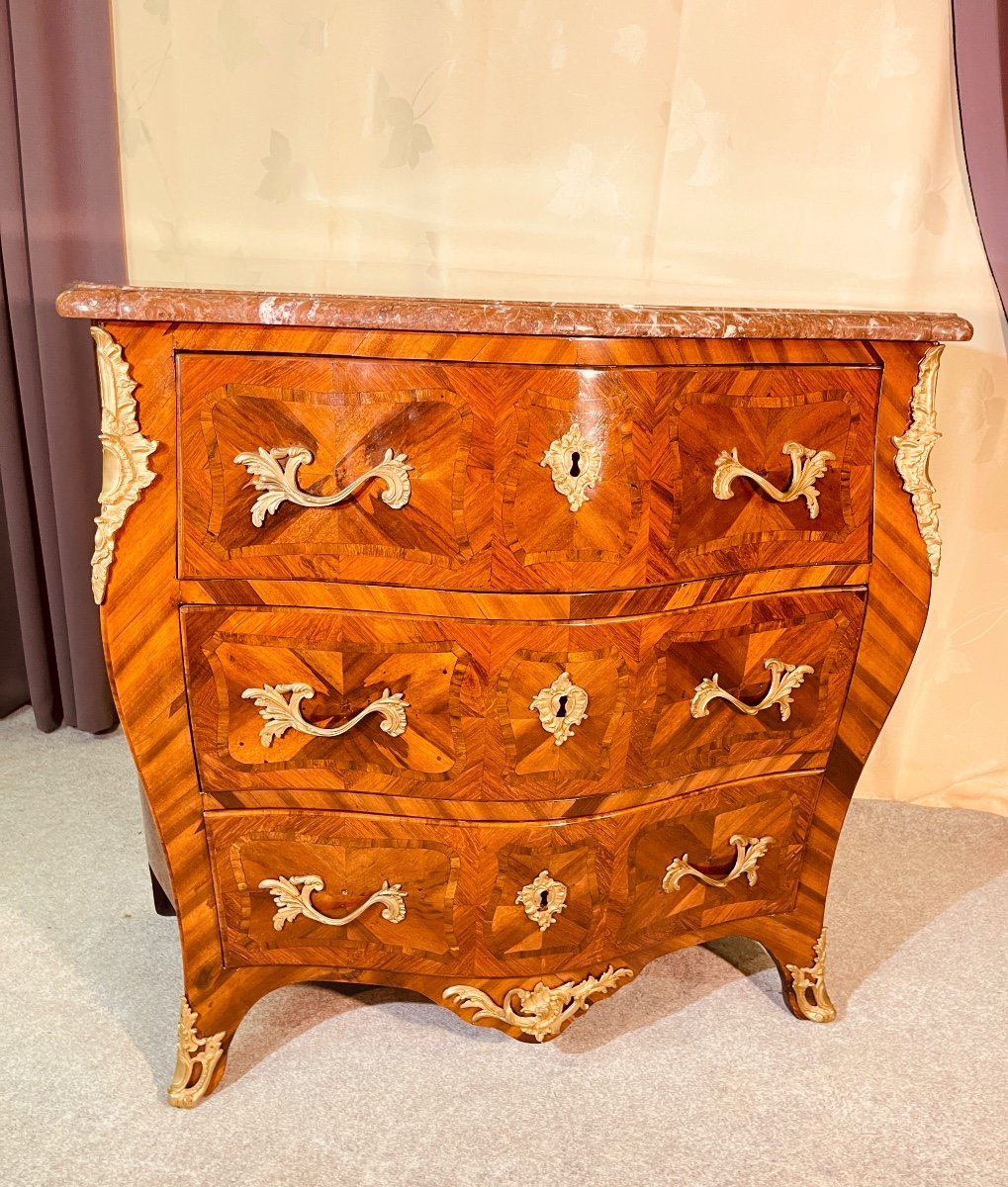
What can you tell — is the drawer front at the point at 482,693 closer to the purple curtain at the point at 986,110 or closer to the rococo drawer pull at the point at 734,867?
the rococo drawer pull at the point at 734,867

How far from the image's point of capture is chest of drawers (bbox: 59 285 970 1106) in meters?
1.00

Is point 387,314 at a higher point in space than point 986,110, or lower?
lower

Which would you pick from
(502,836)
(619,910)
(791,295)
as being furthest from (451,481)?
(791,295)

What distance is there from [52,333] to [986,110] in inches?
68.3

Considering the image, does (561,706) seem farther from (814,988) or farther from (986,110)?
(986,110)

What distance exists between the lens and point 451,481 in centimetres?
103

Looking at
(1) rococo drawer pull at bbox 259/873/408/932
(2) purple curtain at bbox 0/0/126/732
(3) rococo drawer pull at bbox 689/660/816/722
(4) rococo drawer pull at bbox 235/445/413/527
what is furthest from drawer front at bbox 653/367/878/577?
(2) purple curtain at bbox 0/0/126/732

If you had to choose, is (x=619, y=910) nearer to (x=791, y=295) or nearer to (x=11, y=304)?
(x=791, y=295)

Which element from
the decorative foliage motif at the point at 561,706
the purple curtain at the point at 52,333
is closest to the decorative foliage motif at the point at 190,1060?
the decorative foliage motif at the point at 561,706

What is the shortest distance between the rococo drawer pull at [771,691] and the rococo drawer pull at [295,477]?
43cm

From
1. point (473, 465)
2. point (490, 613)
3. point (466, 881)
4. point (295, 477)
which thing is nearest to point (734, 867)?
point (466, 881)

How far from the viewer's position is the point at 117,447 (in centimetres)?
99

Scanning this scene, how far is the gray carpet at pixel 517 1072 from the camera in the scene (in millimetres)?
1179

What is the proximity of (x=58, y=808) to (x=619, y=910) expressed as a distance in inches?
47.0
